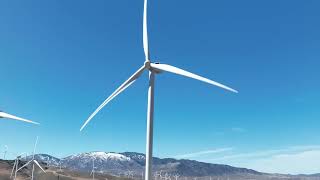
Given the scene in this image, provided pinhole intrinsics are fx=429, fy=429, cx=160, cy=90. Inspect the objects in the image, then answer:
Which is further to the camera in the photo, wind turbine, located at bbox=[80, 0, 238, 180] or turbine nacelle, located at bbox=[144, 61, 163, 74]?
turbine nacelle, located at bbox=[144, 61, 163, 74]

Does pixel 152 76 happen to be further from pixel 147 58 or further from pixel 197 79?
pixel 197 79

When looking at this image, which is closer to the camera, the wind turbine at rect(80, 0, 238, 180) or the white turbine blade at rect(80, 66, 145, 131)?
the wind turbine at rect(80, 0, 238, 180)

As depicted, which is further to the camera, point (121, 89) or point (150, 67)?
point (121, 89)

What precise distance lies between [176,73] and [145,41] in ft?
33.8

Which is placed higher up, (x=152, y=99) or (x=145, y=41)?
(x=145, y=41)

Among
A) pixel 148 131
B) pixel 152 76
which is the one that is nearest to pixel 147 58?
pixel 152 76

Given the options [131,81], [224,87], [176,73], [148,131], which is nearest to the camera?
[224,87]

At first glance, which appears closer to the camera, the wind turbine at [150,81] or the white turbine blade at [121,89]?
the wind turbine at [150,81]

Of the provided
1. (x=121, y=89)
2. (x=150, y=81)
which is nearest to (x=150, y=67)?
(x=150, y=81)

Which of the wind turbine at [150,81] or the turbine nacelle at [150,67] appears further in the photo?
the turbine nacelle at [150,67]

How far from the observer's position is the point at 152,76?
2532 inches

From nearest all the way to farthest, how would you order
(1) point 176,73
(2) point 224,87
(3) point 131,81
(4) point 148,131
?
(2) point 224,87 → (4) point 148,131 → (1) point 176,73 → (3) point 131,81

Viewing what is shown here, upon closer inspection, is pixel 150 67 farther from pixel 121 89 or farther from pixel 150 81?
pixel 121 89

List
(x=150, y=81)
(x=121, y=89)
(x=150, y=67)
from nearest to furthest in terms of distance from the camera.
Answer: (x=150, y=81) → (x=150, y=67) → (x=121, y=89)
